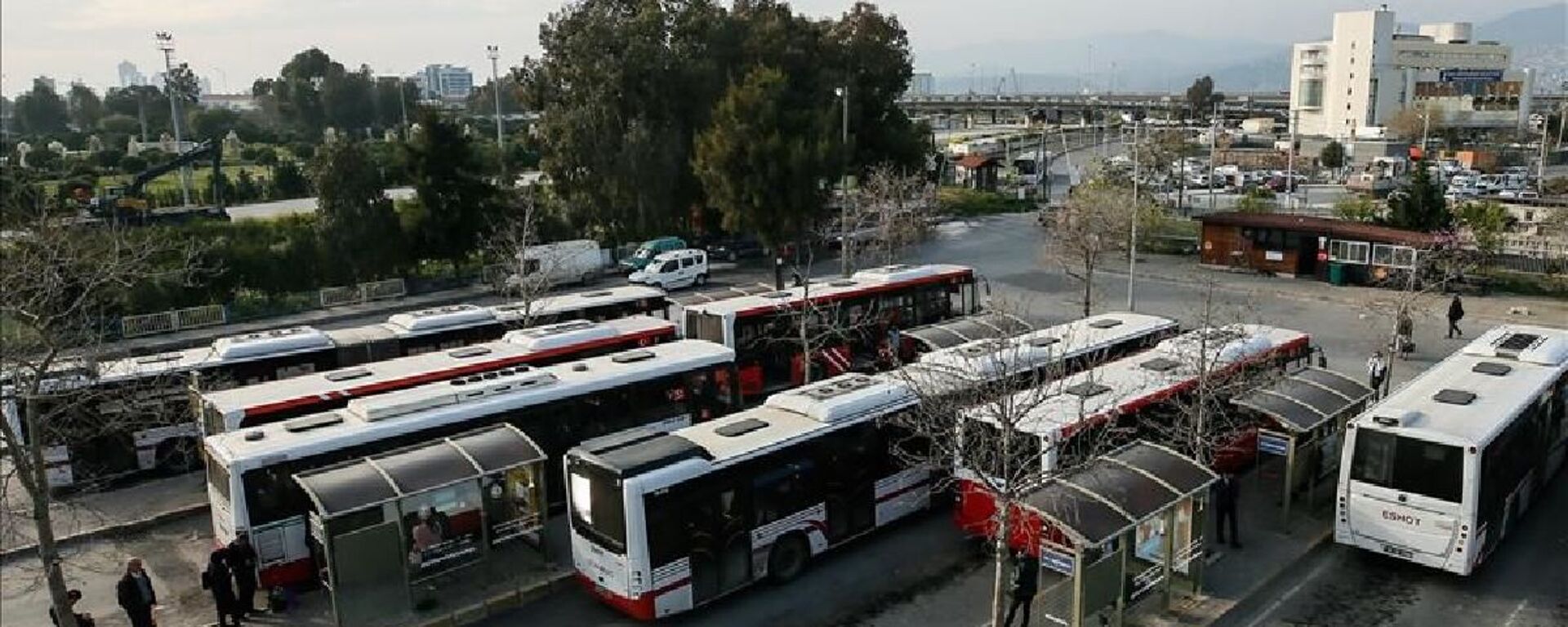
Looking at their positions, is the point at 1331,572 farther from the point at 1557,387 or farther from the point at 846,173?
the point at 846,173

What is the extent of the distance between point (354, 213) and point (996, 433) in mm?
28015

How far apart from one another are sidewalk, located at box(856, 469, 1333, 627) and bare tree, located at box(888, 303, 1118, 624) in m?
0.35

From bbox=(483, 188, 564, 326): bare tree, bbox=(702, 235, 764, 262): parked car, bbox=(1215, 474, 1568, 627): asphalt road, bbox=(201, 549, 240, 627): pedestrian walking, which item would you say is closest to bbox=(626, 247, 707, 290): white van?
bbox=(483, 188, 564, 326): bare tree

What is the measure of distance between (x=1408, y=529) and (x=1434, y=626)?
1.33m

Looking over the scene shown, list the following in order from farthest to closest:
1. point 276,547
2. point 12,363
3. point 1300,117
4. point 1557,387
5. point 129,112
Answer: point 1300,117 < point 129,112 < point 1557,387 < point 276,547 < point 12,363

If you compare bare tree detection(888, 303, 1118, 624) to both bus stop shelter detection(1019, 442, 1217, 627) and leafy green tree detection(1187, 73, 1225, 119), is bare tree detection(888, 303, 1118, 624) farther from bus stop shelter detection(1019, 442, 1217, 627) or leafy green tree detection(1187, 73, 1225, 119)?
leafy green tree detection(1187, 73, 1225, 119)

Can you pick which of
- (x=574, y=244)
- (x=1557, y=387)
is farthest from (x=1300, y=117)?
(x=1557, y=387)

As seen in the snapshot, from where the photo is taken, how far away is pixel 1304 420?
55.1ft

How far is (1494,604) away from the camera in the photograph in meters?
14.7

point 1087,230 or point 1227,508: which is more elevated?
point 1087,230

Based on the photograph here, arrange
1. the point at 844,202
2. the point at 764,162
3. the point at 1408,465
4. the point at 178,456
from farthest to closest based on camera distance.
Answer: the point at 764,162 < the point at 844,202 < the point at 178,456 < the point at 1408,465

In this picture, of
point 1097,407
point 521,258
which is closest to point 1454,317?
point 1097,407

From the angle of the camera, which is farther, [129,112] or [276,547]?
[129,112]

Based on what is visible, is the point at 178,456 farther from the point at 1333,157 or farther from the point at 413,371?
the point at 1333,157
